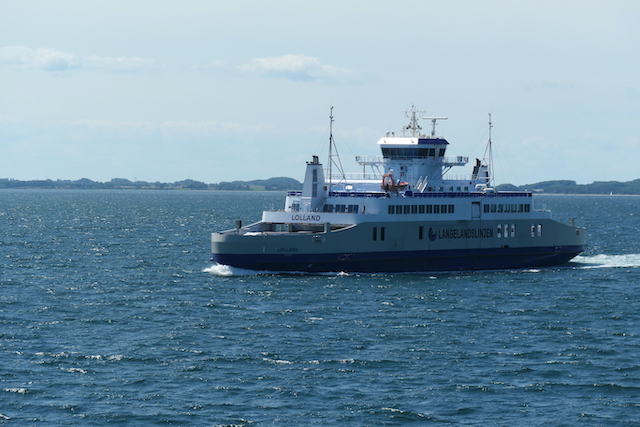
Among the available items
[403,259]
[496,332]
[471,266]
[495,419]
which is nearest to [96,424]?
[495,419]

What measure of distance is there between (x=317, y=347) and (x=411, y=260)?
23171mm

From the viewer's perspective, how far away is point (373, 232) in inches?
2279

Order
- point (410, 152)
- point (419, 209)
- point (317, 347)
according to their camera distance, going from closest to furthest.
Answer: point (317, 347) → point (419, 209) → point (410, 152)

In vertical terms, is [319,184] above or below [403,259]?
above

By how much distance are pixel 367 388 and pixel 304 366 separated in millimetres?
3711

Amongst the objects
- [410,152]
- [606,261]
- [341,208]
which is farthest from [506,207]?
[341,208]

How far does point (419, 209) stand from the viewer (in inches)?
2394

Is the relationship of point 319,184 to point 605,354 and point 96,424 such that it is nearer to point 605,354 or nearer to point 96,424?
point 605,354

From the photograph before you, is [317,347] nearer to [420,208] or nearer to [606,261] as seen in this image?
[420,208]

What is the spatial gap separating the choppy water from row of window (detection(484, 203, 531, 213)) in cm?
499

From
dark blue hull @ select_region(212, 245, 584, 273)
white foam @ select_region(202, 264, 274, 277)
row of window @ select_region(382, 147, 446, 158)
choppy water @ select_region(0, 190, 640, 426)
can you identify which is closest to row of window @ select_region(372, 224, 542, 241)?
dark blue hull @ select_region(212, 245, 584, 273)

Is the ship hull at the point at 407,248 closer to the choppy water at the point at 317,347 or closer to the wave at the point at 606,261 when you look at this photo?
the choppy water at the point at 317,347

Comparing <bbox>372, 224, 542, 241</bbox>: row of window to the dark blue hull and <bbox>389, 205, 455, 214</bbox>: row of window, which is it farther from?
<bbox>389, 205, 455, 214</bbox>: row of window

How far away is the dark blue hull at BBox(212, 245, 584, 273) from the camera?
56375 millimetres
